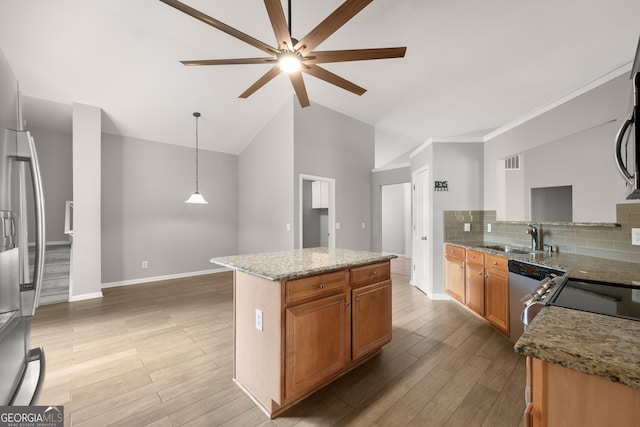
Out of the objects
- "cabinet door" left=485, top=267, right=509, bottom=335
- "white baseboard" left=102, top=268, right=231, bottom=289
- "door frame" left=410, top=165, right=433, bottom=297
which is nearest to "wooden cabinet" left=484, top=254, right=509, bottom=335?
"cabinet door" left=485, top=267, right=509, bottom=335

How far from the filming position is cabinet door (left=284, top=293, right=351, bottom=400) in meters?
1.62

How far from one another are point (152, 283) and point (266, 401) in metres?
4.22

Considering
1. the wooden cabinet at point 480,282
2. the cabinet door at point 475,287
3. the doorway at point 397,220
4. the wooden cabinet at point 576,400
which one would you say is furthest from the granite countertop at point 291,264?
the doorway at point 397,220

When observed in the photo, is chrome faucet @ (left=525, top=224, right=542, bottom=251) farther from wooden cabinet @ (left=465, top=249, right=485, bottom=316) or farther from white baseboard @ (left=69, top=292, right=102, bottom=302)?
white baseboard @ (left=69, top=292, right=102, bottom=302)

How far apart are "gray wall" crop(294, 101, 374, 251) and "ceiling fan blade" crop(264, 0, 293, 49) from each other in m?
2.67

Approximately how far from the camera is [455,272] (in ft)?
11.3

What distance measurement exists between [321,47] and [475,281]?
10.9ft

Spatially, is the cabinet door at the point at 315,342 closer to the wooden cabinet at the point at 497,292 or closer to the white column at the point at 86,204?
the wooden cabinet at the point at 497,292

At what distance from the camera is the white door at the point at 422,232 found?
4008 millimetres

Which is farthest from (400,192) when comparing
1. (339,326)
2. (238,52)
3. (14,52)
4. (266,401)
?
(14,52)

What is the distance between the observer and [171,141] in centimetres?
518

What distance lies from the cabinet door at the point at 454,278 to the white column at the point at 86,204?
5.21 m

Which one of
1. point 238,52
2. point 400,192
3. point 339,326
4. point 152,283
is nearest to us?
point 339,326

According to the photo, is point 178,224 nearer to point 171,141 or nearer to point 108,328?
point 171,141
